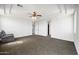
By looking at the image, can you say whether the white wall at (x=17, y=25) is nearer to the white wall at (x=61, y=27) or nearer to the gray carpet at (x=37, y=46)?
the gray carpet at (x=37, y=46)

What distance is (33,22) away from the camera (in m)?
2.15

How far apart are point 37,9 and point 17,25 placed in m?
0.42

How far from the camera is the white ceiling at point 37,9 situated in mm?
2080

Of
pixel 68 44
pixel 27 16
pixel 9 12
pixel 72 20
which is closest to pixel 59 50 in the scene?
pixel 68 44

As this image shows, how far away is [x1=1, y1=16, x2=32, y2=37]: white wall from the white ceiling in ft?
0.27

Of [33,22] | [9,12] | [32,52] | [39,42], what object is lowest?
[32,52]

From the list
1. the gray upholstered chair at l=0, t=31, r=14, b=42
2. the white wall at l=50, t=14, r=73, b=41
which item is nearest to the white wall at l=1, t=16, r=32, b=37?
the gray upholstered chair at l=0, t=31, r=14, b=42

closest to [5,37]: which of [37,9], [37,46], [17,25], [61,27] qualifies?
[17,25]

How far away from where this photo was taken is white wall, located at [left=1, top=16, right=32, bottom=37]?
83.4 inches

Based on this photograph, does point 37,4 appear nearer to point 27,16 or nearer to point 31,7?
point 31,7

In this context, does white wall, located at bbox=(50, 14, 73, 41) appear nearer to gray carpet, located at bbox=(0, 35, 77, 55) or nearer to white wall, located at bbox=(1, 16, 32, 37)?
gray carpet, located at bbox=(0, 35, 77, 55)

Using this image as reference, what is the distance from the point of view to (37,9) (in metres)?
2.09

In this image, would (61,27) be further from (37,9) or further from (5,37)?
(5,37)

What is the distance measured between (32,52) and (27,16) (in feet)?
1.93
